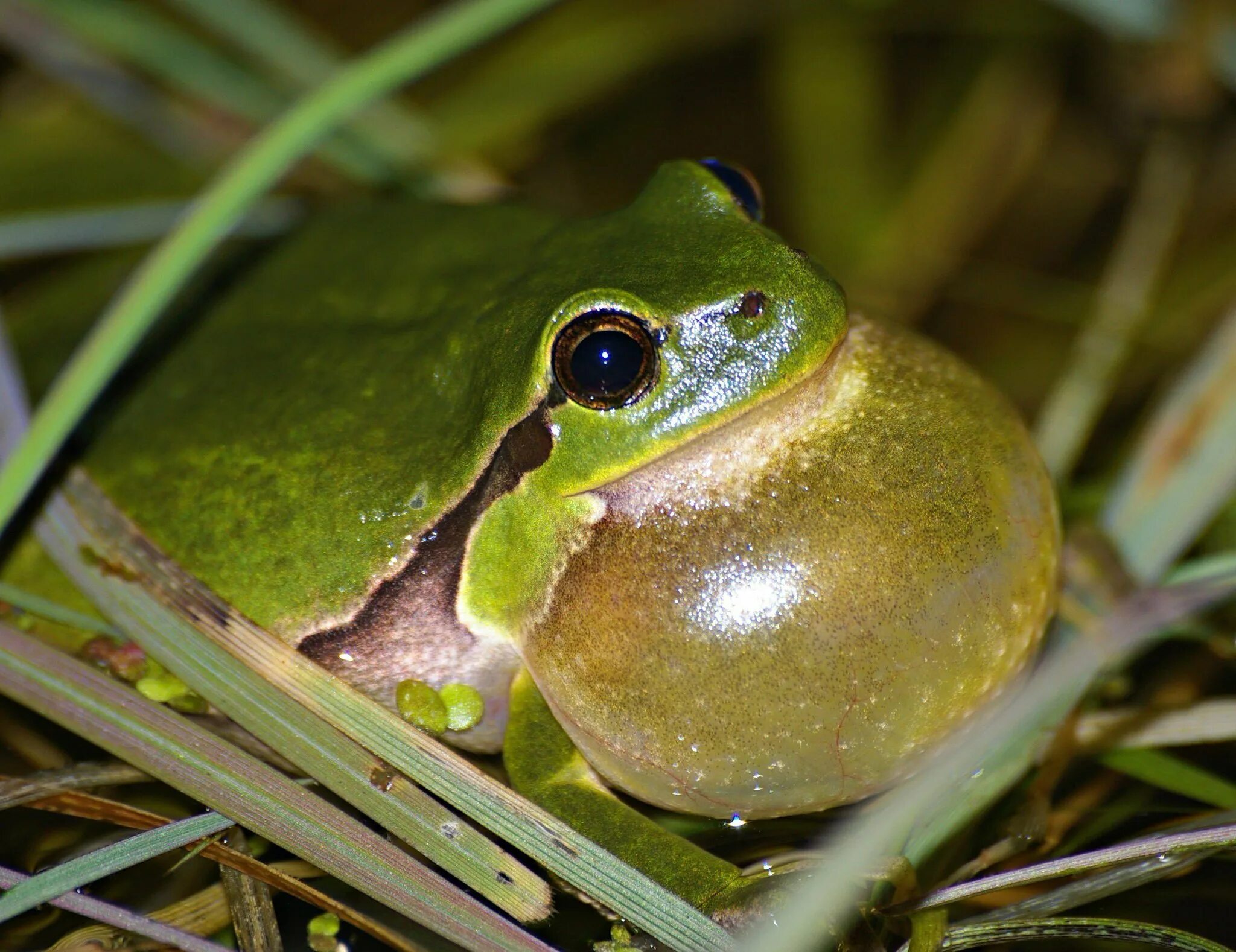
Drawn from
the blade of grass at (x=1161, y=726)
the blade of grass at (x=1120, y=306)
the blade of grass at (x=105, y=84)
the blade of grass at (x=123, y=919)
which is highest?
the blade of grass at (x=105, y=84)

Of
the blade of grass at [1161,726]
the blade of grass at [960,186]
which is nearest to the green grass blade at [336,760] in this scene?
the blade of grass at [1161,726]

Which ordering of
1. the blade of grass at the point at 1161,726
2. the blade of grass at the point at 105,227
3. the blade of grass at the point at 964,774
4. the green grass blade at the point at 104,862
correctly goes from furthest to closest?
Answer: the blade of grass at the point at 105,227 < the blade of grass at the point at 1161,726 < the green grass blade at the point at 104,862 < the blade of grass at the point at 964,774

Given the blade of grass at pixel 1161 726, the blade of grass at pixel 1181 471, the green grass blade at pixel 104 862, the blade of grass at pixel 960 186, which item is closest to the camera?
the green grass blade at pixel 104 862

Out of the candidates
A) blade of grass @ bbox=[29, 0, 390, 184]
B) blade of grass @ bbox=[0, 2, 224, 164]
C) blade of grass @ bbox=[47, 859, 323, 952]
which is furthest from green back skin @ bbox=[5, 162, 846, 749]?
blade of grass @ bbox=[0, 2, 224, 164]

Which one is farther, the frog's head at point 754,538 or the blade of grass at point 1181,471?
the blade of grass at point 1181,471

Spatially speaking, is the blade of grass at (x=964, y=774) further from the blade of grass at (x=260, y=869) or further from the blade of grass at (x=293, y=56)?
the blade of grass at (x=293, y=56)

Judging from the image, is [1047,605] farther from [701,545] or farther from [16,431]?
[16,431]

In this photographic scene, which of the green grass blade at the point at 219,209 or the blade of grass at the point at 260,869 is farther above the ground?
the green grass blade at the point at 219,209

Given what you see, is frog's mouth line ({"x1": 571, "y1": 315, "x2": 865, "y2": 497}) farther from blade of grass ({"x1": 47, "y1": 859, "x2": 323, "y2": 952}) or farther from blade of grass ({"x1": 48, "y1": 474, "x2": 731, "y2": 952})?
blade of grass ({"x1": 47, "y1": 859, "x2": 323, "y2": 952})
